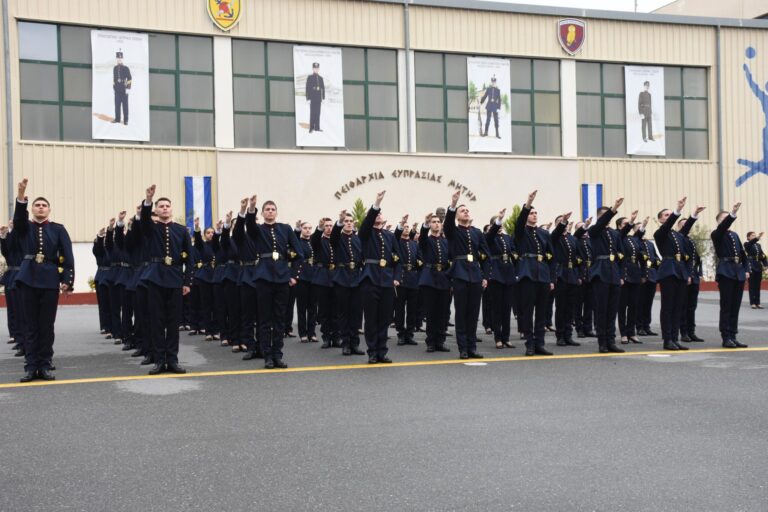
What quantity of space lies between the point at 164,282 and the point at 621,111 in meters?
28.0

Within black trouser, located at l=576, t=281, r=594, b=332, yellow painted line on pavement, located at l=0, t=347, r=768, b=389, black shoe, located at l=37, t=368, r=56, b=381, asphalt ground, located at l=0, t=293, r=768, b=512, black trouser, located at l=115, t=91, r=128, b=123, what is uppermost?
black trouser, located at l=115, t=91, r=128, b=123

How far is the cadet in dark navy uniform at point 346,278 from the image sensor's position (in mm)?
12297

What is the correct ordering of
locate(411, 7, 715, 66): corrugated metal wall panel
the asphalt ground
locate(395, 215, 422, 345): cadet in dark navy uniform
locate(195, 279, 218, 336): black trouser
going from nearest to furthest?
the asphalt ground → locate(395, 215, 422, 345): cadet in dark navy uniform → locate(195, 279, 218, 336): black trouser → locate(411, 7, 715, 66): corrugated metal wall panel

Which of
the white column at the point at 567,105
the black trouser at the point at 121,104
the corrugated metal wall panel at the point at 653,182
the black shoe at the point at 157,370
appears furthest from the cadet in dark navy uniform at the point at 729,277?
the corrugated metal wall panel at the point at 653,182

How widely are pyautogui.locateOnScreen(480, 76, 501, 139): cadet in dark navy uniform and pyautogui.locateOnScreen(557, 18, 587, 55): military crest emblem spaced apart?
3305mm

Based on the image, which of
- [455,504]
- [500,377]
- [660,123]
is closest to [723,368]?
[500,377]

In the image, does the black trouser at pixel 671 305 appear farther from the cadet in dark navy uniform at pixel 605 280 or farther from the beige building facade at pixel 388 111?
the beige building facade at pixel 388 111

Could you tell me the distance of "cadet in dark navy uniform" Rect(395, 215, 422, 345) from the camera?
14117 mm

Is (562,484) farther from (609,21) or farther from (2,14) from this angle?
(609,21)

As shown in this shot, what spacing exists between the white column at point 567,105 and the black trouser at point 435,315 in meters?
22.4

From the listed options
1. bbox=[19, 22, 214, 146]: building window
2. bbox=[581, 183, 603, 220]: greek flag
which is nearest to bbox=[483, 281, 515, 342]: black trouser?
bbox=[19, 22, 214, 146]: building window

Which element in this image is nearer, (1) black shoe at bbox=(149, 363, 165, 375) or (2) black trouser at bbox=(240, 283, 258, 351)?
(1) black shoe at bbox=(149, 363, 165, 375)

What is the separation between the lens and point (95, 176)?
28.2m

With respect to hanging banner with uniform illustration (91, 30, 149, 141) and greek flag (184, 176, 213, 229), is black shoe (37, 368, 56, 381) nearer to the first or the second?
greek flag (184, 176, 213, 229)
